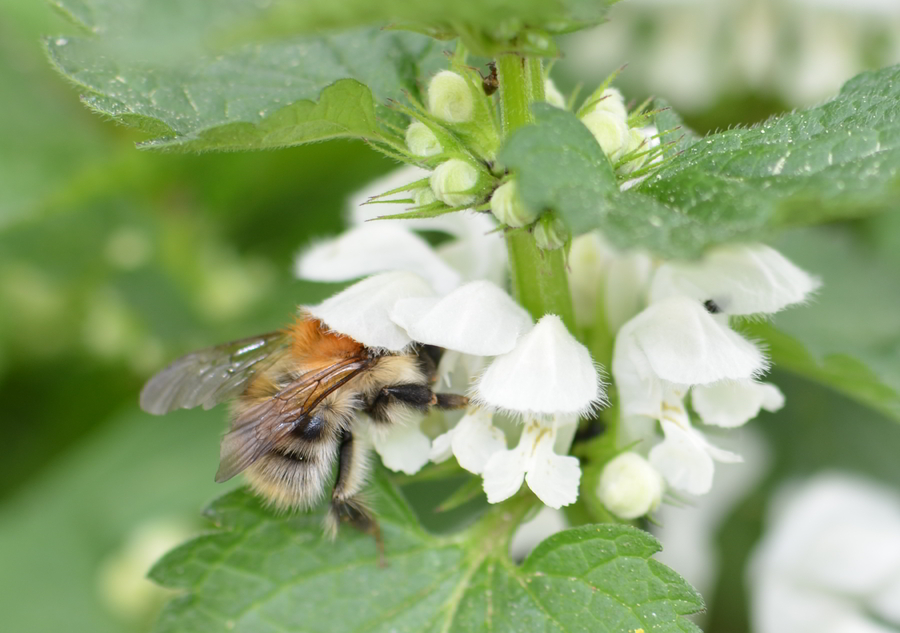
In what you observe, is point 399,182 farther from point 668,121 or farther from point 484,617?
point 484,617

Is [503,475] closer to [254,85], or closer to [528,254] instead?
[528,254]

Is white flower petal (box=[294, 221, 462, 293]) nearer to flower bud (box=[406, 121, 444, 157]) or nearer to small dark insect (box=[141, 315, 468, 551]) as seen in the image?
small dark insect (box=[141, 315, 468, 551])

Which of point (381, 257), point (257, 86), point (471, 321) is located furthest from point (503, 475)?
point (257, 86)

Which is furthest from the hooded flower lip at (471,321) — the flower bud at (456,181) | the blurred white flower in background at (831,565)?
the blurred white flower in background at (831,565)

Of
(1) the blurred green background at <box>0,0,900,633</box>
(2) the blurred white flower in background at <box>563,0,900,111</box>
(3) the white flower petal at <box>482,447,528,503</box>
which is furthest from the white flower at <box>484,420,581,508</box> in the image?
(2) the blurred white flower in background at <box>563,0,900,111</box>

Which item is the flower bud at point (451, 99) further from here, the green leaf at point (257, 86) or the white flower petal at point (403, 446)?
the white flower petal at point (403, 446)

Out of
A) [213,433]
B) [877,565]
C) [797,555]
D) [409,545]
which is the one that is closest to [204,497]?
[213,433]
